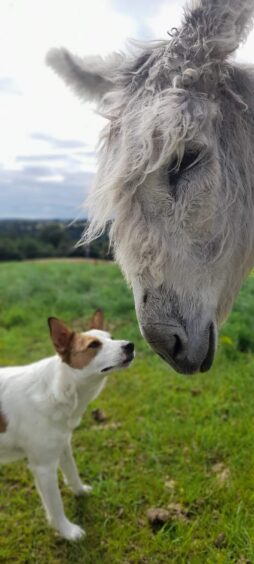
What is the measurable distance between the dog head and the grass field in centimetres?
118

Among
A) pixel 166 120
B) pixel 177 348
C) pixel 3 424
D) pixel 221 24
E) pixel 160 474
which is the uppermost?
pixel 221 24

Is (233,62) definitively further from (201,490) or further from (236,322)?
(236,322)

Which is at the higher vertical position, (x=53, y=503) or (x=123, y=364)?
(x=123, y=364)

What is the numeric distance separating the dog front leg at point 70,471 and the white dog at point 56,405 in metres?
0.11

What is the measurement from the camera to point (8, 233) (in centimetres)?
4053

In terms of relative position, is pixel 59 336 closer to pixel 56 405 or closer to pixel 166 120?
pixel 56 405

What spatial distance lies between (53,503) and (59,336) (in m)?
1.21

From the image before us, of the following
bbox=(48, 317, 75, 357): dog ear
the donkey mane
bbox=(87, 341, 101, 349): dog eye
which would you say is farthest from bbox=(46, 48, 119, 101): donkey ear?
bbox=(87, 341, 101, 349): dog eye

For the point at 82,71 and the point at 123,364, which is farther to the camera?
the point at 123,364

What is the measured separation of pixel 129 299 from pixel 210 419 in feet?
13.7

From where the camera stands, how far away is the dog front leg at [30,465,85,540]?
324 cm

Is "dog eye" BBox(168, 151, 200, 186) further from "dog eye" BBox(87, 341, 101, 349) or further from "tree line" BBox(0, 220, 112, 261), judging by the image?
"tree line" BBox(0, 220, 112, 261)

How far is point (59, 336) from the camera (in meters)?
3.39

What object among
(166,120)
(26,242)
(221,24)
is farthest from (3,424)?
(26,242)
